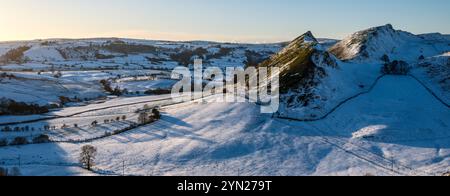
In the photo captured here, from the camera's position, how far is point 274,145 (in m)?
65.1

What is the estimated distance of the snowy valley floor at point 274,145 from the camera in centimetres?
5666

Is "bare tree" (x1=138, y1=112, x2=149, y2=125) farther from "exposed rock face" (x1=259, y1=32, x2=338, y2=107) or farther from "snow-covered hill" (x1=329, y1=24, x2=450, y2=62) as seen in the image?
"snow-covered hill" (x1=329, y1=24, x2=450, y2=62)

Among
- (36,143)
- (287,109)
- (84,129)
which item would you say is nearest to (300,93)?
(287,109)

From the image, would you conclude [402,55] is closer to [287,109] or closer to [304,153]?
[287,109]

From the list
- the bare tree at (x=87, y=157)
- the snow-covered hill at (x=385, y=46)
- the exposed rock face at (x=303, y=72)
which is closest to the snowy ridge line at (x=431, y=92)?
the snow-covered hill at (x=385, y=46)

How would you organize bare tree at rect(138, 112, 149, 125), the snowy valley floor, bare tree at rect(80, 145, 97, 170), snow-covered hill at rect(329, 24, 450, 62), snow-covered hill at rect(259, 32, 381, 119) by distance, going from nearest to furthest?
the snowy valley floor → bare tree at rect(80, 145, 97, 170) → snow-covered hill at rect(259, 32, 381, 119) → bare tree at rect(138, 112, 149, 125) → snow-covered hill at rect(329, 24, 450, 62)

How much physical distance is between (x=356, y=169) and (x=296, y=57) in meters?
47.8

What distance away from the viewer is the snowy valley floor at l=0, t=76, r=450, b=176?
5666 cm

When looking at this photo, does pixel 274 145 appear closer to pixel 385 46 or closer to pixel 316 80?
pixel 316 80

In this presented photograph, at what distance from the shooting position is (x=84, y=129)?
84250mm

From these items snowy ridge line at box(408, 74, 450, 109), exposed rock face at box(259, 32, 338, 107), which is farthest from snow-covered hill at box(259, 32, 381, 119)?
snowy ridge line at box(408, 74, 450, 109)

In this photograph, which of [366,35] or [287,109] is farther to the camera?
[366,35]

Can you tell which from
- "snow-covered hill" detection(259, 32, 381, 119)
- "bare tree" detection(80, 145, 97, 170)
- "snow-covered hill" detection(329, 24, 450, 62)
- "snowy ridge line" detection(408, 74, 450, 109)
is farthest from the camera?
"snow-covered hill" detection(329, 24, 450, 62)

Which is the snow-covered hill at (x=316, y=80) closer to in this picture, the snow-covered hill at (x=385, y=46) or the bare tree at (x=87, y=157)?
the snow-covered hill at (x=385, y=46)
